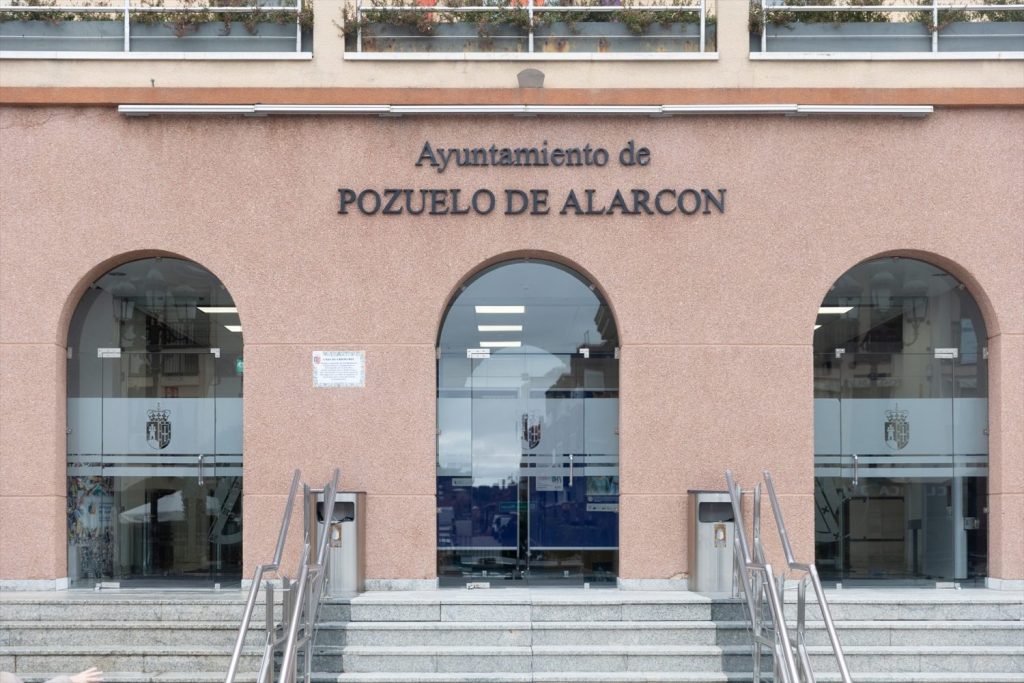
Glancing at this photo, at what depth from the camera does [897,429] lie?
10273mm

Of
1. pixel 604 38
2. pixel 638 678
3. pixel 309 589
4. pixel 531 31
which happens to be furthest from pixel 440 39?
pixel 638 678

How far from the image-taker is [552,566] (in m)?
10.3

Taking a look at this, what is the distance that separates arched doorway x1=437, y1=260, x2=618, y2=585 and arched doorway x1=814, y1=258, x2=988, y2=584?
2.01 meters

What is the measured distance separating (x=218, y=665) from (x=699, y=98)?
6176 millimetres

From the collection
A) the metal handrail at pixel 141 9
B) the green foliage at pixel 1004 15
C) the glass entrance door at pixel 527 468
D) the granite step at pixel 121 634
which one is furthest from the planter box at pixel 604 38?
the granite step at pixel 121 634

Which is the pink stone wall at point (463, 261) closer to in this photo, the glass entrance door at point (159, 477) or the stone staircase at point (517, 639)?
the glass entrance door at point (159, 477)

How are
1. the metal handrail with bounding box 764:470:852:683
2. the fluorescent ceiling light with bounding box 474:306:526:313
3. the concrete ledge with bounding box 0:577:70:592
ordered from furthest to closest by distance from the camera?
the fluorescent ceiling light with bounding box 474:306:526:313 → the concrete ledge with bounding box 0:577:70:592 → the metal handrail with bounding box 764:470:852:683

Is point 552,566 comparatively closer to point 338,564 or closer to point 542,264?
point 338,564

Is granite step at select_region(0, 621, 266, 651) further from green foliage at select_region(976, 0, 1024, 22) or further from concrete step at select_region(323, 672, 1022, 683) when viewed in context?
green foliage at select_region(976, 0, 1024, 22)

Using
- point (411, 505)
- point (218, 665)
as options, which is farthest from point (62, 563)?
point (411, 505)

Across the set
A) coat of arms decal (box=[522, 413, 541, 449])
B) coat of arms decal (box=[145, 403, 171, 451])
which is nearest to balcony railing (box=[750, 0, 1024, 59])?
coat of arms decal (box=[522, 413, 541, 449])

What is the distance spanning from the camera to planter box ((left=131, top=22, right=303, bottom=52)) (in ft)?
33.2

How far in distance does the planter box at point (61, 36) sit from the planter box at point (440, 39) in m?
2.14

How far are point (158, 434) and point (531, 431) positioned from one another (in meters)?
3.43
